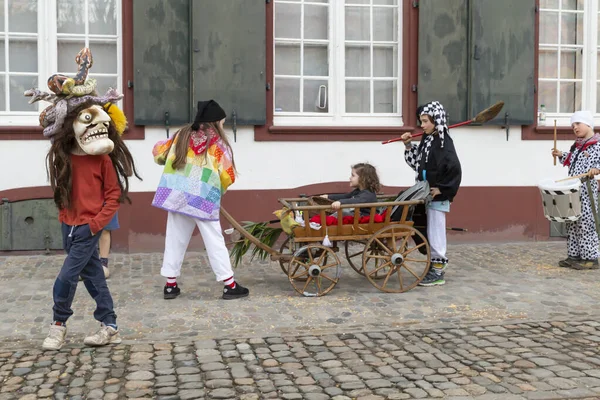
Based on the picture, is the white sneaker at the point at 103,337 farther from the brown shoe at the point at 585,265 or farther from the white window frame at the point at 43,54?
the brown shoe at the point at 585,265

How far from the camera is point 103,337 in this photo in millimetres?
5195

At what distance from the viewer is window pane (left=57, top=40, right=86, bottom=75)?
28.7 feet

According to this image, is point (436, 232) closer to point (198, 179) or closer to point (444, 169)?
point (444, 169)

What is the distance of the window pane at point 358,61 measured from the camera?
9.55 meters

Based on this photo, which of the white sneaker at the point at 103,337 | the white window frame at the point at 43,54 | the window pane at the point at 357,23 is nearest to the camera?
the white sneaker at the point at 103,337

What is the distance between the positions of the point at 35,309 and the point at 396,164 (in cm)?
469

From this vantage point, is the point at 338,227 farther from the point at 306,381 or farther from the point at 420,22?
the point at 420,22

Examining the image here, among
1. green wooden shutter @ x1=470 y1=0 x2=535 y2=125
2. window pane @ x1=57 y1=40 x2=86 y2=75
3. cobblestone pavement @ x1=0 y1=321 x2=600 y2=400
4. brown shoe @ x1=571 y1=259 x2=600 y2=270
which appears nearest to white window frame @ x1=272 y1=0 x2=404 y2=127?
green wooden shutter @ x1=470 y1=0 x2=535 y2=125

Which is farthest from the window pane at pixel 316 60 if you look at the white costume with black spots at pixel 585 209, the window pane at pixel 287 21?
the white costume with black spots at pixel 585 209

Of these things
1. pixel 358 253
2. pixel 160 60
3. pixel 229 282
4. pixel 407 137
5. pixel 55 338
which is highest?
pixel 160 60

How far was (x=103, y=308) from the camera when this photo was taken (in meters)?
5.26

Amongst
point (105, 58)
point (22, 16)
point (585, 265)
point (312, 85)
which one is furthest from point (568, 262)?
point (22, 16)

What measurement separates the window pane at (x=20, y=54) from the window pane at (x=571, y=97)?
21.0ft

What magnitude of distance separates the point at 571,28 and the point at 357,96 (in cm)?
294
